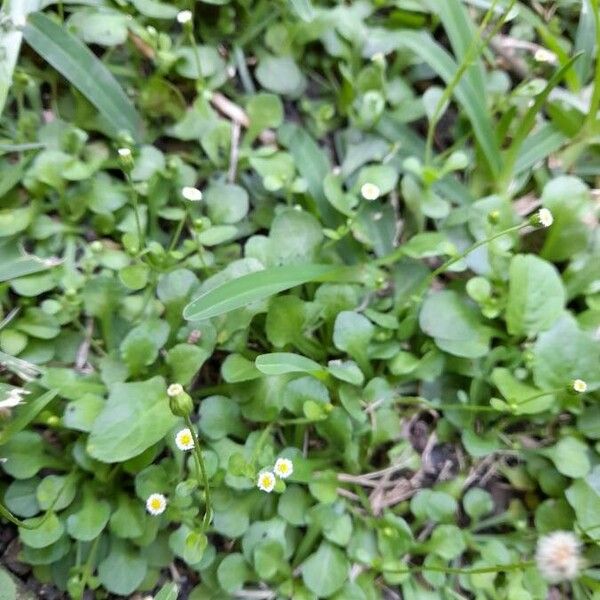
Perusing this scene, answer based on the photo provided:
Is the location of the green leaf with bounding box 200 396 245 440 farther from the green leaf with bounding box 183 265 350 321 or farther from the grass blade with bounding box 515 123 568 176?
the grass blade with bounding box 515 123 568 176

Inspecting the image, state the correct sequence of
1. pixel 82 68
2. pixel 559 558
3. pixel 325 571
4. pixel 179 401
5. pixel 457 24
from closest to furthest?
pixel 179 401 < pixel 559 558 < pixel 325 571 < pixel 82 68 < pixel 457 24

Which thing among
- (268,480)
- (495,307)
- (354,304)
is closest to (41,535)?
(268,480)

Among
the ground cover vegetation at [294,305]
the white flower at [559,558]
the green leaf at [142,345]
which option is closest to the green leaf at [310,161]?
the ground cover vegetation at [294,305]

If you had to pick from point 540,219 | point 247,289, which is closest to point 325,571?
point 247,289

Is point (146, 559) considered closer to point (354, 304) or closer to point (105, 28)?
point (354, 304)

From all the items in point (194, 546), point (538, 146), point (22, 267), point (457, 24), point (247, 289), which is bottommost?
point (194, 546)

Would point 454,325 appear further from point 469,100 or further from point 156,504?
point 156,504
